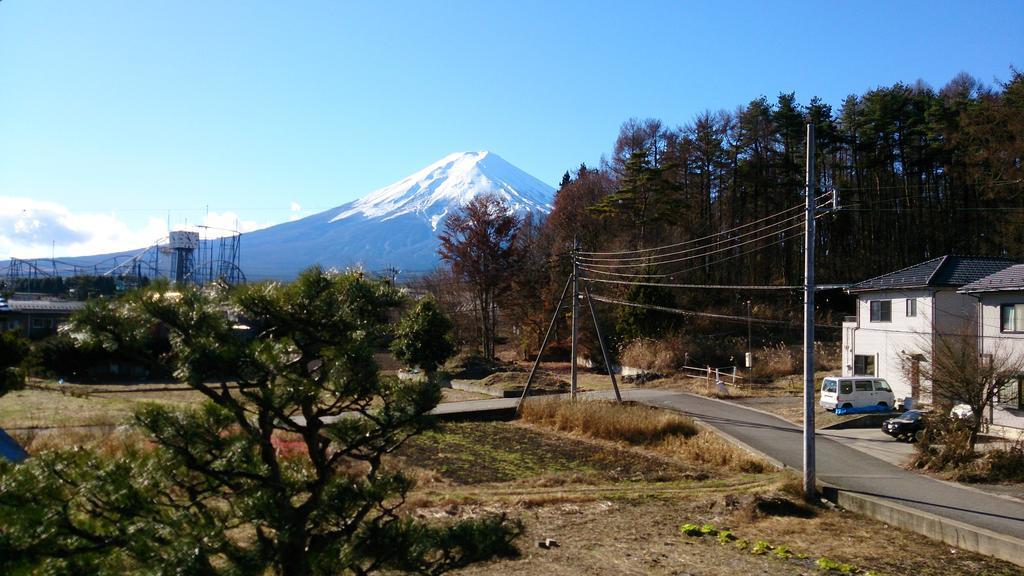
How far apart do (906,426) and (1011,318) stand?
12.6 feet

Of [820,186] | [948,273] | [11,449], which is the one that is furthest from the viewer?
[820,186]

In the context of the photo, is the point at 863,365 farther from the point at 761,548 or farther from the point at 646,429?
the point at 761,548

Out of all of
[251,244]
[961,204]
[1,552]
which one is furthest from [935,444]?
[251,244]

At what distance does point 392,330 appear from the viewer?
462cm

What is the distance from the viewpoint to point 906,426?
17.9 metres

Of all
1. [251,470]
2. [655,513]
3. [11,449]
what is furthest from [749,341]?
[251,470]

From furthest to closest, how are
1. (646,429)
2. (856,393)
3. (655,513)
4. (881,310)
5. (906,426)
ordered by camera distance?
(881,310) < (856,393) < (646,429) < (906,426) < (655,513)

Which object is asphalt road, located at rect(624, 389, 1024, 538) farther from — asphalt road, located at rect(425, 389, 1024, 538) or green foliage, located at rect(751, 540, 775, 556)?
green foliage, located at rect(751, 540, 775, 556)

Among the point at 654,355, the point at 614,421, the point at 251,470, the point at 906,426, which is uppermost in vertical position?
the point at 251,470

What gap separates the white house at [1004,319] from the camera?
17797mm

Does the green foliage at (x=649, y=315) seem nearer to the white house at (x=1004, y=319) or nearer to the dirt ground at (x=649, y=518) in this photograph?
the white house at (x=1004, y=319)

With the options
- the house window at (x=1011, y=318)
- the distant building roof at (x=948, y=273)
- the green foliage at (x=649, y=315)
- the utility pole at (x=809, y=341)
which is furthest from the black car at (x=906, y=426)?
the green foliage at (x=649, y=315)

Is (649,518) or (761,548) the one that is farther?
(649,518)

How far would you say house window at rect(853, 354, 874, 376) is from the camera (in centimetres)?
2566
